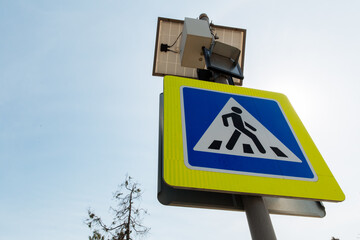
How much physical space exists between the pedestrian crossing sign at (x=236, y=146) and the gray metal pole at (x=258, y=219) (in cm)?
9

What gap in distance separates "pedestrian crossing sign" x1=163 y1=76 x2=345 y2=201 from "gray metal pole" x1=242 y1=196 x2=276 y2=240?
0.30ft

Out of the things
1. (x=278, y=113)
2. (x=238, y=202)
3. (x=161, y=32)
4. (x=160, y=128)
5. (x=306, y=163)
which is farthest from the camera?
(x=161, y=32)

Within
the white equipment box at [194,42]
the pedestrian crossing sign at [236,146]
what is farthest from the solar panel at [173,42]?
the pedestrian crossing sign at [236,146]

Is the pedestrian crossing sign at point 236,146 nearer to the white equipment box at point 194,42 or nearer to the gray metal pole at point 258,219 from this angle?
the gray metal pole at point 258,219

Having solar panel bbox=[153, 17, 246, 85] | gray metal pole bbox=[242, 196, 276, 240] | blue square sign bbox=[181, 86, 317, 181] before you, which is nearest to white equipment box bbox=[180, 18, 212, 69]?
solar panel bbox=[153, 17, 246, 85]

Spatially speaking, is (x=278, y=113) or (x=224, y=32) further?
(x=224, y=32)

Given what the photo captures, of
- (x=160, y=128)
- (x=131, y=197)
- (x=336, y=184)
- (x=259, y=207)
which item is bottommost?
(x=259, y=207)

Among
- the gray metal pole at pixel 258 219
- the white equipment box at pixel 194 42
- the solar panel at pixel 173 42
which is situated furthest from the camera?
the solar panel at pixel 173 42

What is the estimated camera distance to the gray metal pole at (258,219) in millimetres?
1082

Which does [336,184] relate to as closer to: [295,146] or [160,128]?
[295,146]

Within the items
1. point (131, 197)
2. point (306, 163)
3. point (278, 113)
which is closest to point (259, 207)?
point (306, 163)

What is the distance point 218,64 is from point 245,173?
1.14 meters

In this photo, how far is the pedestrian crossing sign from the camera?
1178 mm

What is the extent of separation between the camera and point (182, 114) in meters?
1.48
